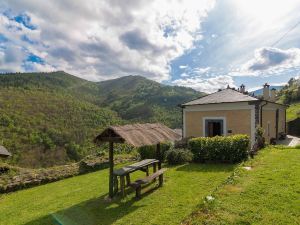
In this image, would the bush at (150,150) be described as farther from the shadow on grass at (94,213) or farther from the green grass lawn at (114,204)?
the shadow on grass at (94,213)

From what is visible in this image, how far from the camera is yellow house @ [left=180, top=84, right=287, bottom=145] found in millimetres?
15172


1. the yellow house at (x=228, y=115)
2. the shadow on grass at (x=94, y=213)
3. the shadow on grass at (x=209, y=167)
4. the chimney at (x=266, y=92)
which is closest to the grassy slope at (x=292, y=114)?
the chimney at (x=266, y=92)

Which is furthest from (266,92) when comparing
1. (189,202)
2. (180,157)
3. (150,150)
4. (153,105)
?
(153,105)

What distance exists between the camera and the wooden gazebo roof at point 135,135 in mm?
7918

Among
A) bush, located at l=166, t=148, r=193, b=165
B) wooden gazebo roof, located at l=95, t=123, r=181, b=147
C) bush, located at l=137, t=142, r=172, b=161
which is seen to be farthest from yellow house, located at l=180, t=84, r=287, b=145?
wooden gazebo roof, located at l=95, t=123, r=181, b=147

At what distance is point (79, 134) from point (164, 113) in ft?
106

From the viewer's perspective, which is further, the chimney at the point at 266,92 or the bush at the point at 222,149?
the chimney at the point at 266,92

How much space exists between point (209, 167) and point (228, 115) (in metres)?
5.81

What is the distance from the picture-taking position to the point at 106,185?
10281 mm

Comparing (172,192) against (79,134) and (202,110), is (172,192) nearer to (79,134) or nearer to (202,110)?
(202,110)

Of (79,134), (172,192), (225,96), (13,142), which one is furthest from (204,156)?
(79,134)

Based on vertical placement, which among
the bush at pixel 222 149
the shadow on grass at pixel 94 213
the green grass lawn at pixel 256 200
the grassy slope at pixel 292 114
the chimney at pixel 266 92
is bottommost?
the shadow on grass at pixel 94 213

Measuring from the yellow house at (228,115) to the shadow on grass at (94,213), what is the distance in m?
9.87

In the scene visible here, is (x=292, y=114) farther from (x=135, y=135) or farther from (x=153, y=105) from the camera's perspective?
(x=153, y=105)
